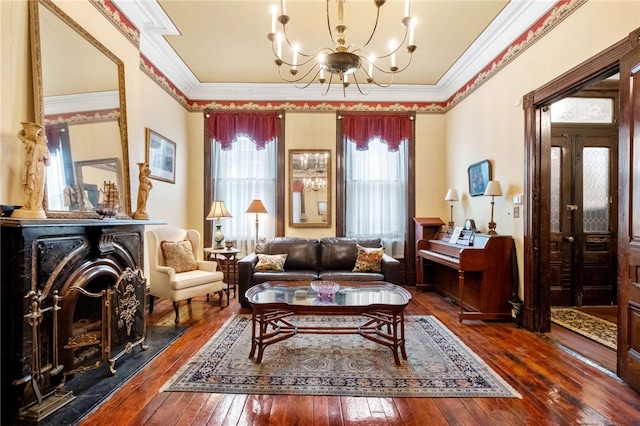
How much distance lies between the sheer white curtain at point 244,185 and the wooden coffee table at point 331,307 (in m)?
2.15

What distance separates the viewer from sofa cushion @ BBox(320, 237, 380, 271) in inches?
167

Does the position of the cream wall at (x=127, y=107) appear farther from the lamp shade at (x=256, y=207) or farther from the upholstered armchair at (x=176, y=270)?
the lamp shade at (x=256, y=207)

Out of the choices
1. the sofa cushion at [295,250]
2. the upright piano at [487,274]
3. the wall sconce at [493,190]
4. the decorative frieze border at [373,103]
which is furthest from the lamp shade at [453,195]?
the sofa cushion at [295,250]

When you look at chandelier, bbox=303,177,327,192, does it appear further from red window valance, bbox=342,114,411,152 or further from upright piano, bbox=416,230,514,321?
upright piano, bbox=416,230,514,321

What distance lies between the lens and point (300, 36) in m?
3.60

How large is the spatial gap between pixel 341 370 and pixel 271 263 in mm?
1906

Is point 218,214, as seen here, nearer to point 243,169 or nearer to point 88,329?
point 243,169

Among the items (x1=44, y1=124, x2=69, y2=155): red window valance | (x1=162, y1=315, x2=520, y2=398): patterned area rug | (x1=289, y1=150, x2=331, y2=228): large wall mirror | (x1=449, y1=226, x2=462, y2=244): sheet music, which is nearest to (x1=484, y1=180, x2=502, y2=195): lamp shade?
(x1=449, y1=226, x2=462, y2=244): sheet music

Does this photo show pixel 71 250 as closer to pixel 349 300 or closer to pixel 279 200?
pixel 349 300

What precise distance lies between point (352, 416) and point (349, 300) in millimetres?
909

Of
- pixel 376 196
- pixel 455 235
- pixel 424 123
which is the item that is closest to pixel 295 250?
pixel 376 196

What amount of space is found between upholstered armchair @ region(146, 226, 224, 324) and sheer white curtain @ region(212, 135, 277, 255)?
1141 millimetres

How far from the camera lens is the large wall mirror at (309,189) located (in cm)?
508

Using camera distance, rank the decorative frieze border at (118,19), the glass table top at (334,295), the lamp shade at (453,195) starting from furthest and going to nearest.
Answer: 1. the lamp shade at (453,195)
2. the decorative frieze border at (118,19)
3. the glass table top at (334,295)
